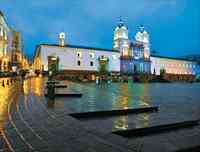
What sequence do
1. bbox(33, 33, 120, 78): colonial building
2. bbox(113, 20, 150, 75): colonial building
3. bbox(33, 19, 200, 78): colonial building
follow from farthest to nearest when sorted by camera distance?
1. bbox(113, 20, 150, 75): colonial building
2. bbox(33, 19, 200, 78): colonial building
3. bbox(33, 33, 120, 78): colonial building

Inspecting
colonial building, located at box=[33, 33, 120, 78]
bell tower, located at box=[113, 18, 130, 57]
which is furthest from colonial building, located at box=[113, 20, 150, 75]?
colonial building, located at box=[33, 33, 120, 78]

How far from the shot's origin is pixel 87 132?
5555 millimetres

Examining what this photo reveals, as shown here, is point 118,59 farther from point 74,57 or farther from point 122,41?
point 74,57

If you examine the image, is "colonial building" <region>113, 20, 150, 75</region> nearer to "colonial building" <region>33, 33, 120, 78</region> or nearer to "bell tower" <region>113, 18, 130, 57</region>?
"bell tower" <region>113, 18, 130, 57</region>

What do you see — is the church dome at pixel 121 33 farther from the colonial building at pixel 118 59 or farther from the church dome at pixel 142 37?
the church dome at pixel 142 37

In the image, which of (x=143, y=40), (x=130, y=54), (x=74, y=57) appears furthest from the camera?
(x=143, y=40)

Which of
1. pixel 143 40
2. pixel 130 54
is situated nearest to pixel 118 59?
pixel 130 54

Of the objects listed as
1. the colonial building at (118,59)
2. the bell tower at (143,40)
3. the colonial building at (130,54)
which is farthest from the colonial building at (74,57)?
the bell tower at (143,40)

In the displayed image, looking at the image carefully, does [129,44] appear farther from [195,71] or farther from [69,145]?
[69,145]

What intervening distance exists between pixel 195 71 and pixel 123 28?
44.6 metres

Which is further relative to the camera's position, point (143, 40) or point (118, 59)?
point (143, 40)

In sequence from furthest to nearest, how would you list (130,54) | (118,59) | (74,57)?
(130,54) < (118,59) < (74,57)

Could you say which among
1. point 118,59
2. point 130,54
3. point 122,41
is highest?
point 122,41

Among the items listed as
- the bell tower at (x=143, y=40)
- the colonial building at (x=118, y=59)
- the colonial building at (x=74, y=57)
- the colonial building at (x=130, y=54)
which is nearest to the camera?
the colonial building at (x=74, y=57)
